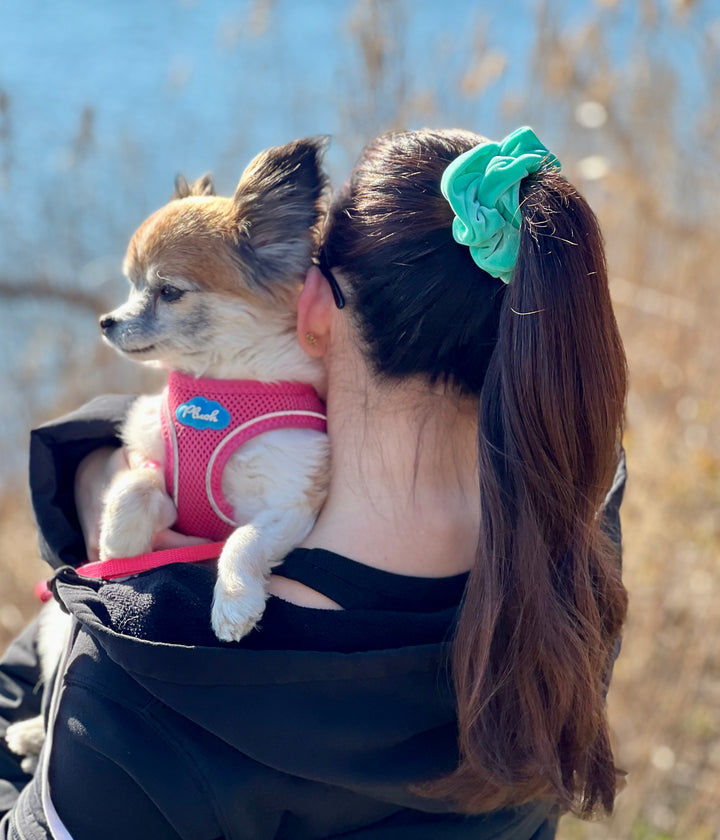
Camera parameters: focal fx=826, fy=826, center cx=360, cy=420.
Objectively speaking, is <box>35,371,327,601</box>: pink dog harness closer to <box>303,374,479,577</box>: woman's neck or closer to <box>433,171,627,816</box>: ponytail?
<box>303,374,479,577</box>: woman's neck

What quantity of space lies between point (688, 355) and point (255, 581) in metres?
3.53

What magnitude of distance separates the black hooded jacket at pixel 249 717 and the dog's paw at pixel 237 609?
1.0 inches

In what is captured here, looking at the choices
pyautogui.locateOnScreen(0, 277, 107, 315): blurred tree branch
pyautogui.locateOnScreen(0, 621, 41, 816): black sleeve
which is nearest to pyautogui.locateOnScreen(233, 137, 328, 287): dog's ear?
pyautogui.locateOnScreen(0, 621, 41, 816): black sleeve

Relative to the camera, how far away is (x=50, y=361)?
4668 mm

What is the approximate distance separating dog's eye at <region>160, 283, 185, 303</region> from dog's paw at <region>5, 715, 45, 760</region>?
3.11ft

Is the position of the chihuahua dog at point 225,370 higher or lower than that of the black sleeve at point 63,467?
higher

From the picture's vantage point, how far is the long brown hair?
133 centimetres

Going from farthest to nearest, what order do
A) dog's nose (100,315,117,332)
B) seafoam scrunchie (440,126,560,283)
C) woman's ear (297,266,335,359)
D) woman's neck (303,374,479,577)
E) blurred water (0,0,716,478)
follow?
blurred water (0,0,716,478)
dog's nose (100,315,117,332)
woman's ear (297,266,335,359)
woman's neck (303,374,479,577)
seafoam scrunchie (440,126,560,283)

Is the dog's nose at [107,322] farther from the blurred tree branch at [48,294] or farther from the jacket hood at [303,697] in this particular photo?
the blurred tree branch at [48,294]

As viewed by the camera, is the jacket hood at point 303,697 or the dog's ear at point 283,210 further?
the dog's ear at point 283,210

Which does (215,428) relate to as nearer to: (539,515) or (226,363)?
(226,363)

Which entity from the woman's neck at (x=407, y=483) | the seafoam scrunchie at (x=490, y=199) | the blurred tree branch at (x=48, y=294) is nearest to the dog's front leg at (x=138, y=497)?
the woman's neck at (x=407, y=483)

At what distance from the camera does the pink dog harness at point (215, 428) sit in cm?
173

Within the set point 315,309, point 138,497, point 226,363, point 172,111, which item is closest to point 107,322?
point 226,363
